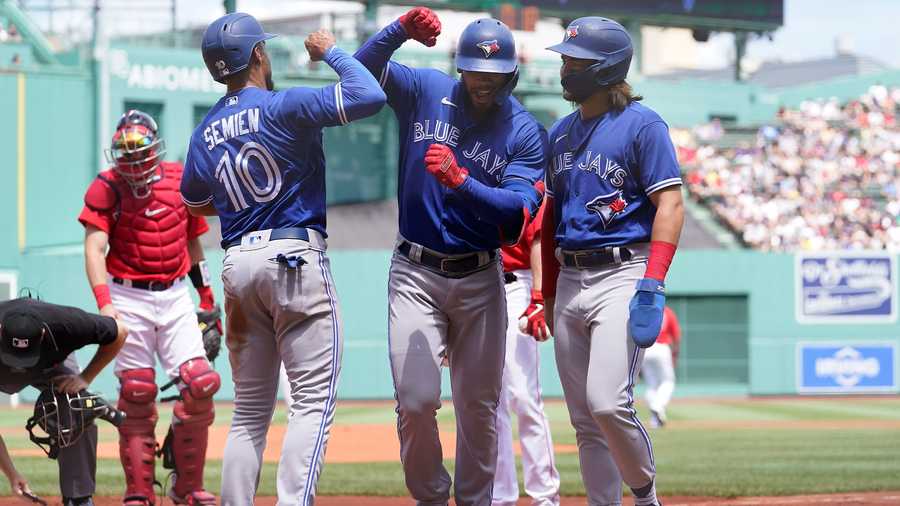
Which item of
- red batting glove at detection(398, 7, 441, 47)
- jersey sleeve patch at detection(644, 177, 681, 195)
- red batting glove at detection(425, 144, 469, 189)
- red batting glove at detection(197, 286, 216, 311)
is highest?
red batting glove at detection(398, 7, 441, 47)

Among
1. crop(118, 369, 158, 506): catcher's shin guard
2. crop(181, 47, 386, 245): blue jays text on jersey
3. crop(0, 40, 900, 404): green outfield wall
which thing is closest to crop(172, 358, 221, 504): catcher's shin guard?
crop(118, 369, 158, 506): catcher's shin guard

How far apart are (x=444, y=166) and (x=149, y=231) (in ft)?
8.47

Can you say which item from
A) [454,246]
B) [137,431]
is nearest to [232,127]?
[454,246]

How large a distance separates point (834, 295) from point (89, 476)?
60.8 ft

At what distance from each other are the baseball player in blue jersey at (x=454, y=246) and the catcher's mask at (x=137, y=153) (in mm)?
1895

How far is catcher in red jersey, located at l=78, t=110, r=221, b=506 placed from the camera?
21.7 feet

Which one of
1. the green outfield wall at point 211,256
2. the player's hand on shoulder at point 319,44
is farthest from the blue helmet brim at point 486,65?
the green outfield wall at point 211,256

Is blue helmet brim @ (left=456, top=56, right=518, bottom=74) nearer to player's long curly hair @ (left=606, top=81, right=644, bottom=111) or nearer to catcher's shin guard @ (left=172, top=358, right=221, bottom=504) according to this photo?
player's long curly hair @ (left=606, top=81, right=644, bottom=111)

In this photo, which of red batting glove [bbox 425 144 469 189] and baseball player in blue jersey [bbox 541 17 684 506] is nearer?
red batting glove [bbox 425 144 469 189]

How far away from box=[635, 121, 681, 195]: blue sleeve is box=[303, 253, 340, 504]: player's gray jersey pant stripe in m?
1.30

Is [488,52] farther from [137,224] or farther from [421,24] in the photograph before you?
[137,224]

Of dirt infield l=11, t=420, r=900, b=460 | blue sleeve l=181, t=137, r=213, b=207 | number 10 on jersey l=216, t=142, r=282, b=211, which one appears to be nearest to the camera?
number 10 on jersey l=216, t=142, r=282, b=211

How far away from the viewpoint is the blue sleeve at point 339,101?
480 cm

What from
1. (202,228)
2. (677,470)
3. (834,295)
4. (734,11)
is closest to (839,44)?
(734,11)
